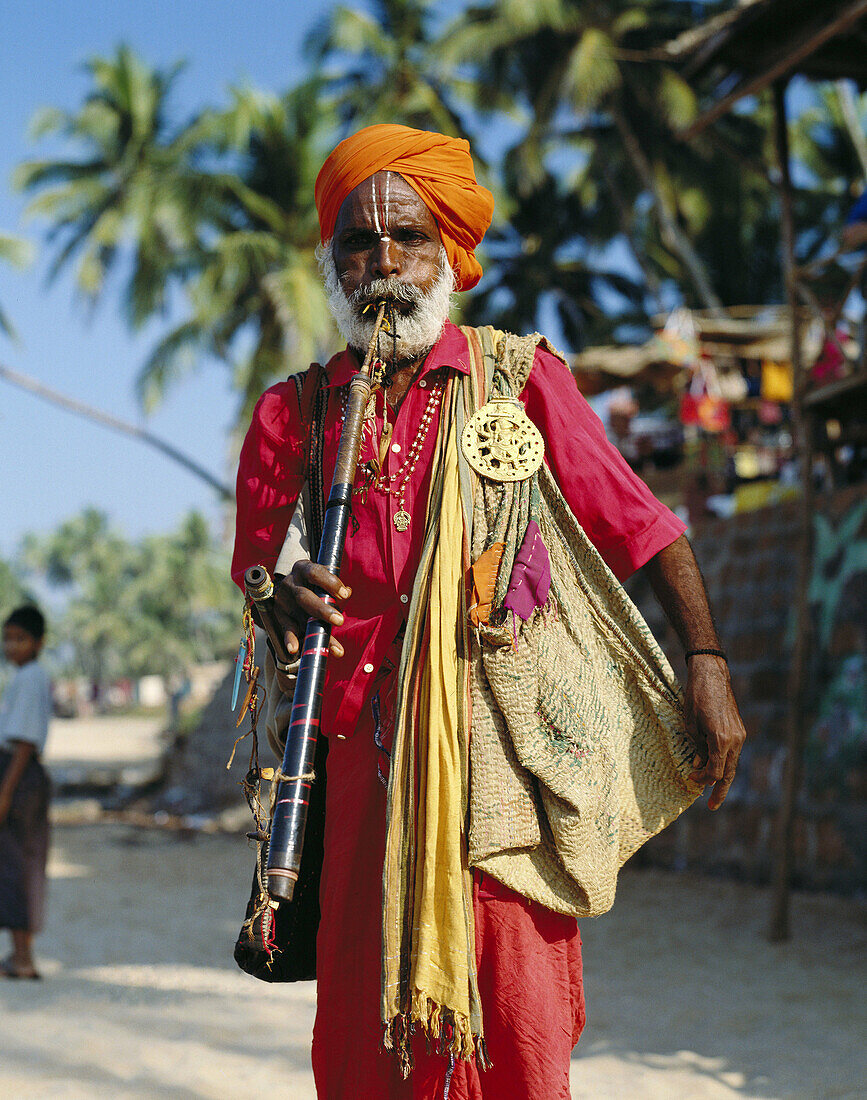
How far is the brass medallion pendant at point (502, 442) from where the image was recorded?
2.09 metres

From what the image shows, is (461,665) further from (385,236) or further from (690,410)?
(690,410)

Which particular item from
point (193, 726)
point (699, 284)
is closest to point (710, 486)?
point (699, 284)

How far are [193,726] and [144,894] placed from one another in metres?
9.09

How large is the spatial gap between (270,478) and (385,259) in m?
0.50

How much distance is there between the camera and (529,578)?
2.01m

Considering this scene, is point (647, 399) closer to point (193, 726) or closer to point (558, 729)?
point (193, 726)


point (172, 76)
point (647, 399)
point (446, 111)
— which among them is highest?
point (172, 76)

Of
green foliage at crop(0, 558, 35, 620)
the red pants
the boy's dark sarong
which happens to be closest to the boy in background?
the boy's dark sarong

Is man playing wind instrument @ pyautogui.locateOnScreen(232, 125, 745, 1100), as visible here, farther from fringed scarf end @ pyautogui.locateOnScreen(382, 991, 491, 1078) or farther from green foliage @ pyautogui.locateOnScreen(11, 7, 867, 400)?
green foliage @ pyautogui.locateOnScreen(11, 7, 867, 400)

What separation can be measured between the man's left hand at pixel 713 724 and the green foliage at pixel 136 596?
202 ft

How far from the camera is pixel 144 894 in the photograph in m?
9.62

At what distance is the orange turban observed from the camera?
2.24m

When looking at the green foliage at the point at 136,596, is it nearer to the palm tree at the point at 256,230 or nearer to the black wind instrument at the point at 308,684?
the palm tree at the point at 256,230

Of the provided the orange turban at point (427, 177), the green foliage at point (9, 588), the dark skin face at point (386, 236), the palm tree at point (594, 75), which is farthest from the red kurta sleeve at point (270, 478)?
the green foliage at point (9, 588)
